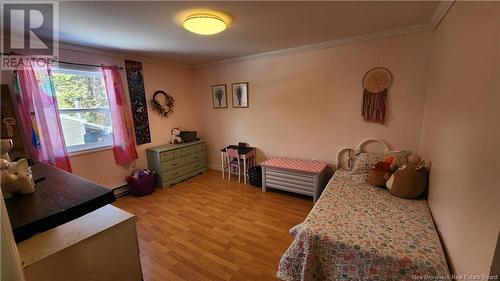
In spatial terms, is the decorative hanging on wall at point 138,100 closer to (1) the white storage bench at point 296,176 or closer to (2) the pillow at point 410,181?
(1) the white storage bench at point 296,176

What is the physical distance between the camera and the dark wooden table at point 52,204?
85cm

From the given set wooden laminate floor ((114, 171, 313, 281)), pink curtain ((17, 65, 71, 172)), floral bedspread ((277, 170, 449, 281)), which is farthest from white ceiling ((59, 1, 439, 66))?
wooden laminate floor ((114, 171, 313, 281))

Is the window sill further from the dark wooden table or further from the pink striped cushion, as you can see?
the pink striped cushion

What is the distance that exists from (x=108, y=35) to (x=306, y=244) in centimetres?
292

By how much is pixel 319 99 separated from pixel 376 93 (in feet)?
2.34

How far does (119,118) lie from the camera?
313cm

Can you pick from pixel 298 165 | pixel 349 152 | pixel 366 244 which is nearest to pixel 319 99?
pixel 349 152

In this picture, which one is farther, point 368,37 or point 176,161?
point 176,161

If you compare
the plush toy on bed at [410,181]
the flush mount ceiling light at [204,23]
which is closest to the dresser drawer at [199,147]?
the flush mount ceiling light at [204,23]

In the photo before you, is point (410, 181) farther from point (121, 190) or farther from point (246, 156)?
point (121, 190)

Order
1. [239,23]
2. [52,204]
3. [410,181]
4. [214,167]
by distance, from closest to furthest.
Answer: [52,204] → [410,181] → [239,23] → [214,167]

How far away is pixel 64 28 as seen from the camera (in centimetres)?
210

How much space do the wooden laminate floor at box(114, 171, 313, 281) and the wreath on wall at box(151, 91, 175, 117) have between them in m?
1.42

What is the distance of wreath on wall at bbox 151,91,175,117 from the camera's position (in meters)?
3.63
